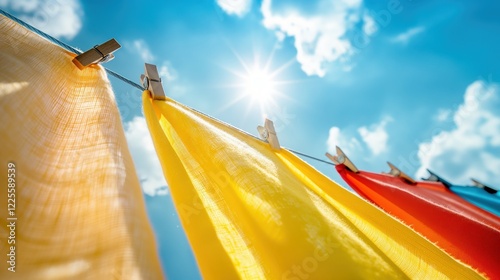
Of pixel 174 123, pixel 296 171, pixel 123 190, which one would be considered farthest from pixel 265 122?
pixel 123 190

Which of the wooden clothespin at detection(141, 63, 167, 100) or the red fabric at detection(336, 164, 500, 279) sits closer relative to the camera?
the wooden clothespin at detection(141, 63, 167, 100)

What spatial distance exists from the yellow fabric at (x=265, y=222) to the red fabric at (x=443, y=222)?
62cm

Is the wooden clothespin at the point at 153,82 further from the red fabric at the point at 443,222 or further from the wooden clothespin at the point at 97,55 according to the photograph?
the red fabric at the point at 443,222

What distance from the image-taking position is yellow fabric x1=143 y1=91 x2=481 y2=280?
673 mm

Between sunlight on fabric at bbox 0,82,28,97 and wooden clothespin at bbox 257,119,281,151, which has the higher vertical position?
wooden clothespin at bbox 257,119,281,151

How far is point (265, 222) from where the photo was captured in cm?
76

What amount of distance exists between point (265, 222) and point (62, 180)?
0.49 meters

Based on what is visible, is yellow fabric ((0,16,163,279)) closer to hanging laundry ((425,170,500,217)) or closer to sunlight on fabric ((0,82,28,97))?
sunlight on fabric ((0,82,28,97))

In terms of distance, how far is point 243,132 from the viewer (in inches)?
52.6

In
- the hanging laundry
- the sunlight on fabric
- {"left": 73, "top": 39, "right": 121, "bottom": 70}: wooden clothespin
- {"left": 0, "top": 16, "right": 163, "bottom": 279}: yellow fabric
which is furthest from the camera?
the hanging laundry

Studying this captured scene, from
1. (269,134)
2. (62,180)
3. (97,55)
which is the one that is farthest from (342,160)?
(62,180)

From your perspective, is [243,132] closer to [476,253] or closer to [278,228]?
[278,228]

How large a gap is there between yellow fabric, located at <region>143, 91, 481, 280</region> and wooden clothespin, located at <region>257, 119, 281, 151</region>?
343mm

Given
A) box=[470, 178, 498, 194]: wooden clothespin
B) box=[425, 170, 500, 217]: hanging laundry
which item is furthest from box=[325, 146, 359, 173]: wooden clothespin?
box=[470, 178, 498, 194]: wooden clothespin
